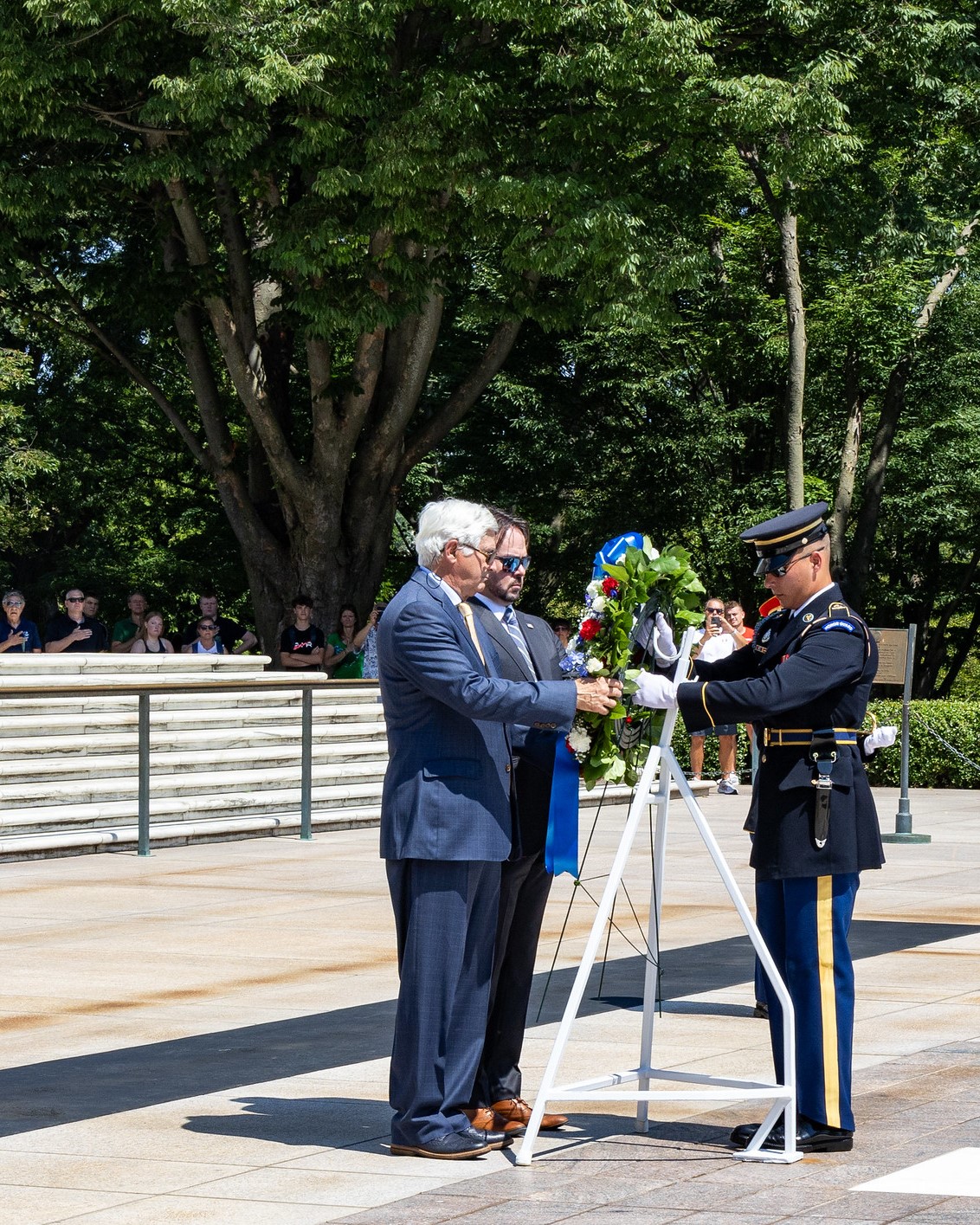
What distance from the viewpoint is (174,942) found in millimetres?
10023

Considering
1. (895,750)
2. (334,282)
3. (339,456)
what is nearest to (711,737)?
(895,750)

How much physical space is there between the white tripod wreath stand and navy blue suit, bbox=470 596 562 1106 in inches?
8.5

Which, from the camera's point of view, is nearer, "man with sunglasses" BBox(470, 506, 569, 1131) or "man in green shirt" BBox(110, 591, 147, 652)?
"man with sunglasses" BBox(470, 506, 569, 1131)

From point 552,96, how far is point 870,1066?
14.8 metres

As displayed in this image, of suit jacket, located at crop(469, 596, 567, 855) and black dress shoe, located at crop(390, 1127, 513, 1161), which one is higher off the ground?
suit jacket, located at crop(469, 596, 567, 855)

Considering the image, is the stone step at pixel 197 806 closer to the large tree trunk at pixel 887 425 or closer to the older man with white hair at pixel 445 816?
the older man with white hair at pixel 445 816

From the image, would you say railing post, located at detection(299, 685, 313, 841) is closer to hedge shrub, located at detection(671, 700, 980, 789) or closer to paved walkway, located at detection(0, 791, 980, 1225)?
paved walkway, located at detection(0, 791, 980, 1225)

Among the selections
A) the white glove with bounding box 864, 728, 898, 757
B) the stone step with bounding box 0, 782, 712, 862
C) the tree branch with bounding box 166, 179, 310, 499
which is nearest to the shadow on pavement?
the white glove with bounding box 864, 728, 898, 757

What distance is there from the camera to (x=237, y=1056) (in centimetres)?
725

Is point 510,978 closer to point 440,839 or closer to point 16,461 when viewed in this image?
point 440,839

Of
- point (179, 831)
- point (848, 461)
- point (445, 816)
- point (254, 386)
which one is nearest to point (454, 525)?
point (445, 816)

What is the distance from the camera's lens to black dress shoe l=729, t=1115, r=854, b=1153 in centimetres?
569

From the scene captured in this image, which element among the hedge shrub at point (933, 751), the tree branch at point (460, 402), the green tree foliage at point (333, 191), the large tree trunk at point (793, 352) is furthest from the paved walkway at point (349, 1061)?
the tree branch at point (460, 402)

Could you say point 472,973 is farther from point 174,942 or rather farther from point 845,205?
point 845,205
